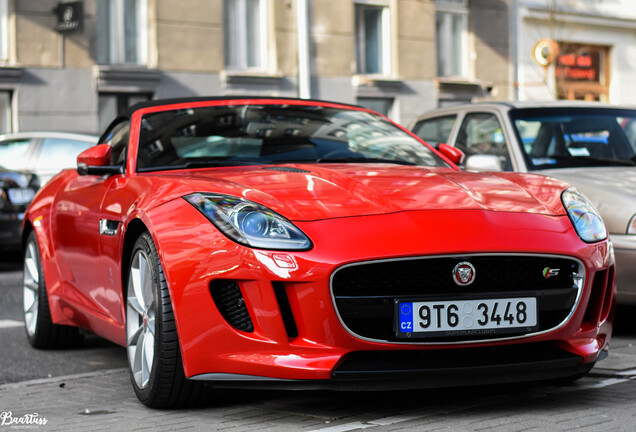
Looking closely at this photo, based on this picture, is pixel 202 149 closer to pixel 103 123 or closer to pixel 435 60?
pixel 103 123

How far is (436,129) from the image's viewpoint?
30.3 feet

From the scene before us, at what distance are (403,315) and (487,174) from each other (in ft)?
4.39

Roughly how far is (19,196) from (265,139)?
7.24 metres

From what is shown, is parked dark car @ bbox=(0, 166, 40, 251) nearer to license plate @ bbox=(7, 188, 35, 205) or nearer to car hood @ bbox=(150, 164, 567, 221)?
license plate @ bbox=(7, 188, 35, 205)

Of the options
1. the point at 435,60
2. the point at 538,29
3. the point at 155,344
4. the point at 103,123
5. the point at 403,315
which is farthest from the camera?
the point at 538,29

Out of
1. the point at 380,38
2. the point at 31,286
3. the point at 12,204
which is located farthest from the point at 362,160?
the point at 380,38

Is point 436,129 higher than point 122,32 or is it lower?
lower

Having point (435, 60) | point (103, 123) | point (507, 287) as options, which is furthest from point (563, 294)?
point (435, 60)

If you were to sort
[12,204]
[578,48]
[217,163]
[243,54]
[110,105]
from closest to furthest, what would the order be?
[217,163], [12,204], [110,105], [243,54], [578,48]

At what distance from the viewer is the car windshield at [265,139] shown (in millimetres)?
5676

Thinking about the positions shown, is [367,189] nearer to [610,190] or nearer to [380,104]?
[610,190]

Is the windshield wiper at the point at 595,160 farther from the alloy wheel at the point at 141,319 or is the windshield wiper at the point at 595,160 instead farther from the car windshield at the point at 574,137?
the alloy wheel at the point at 141,319

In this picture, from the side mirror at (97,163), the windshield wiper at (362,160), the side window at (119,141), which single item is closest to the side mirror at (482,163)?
the windshield wiper at (362,160)

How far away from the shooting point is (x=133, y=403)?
16.2ft
